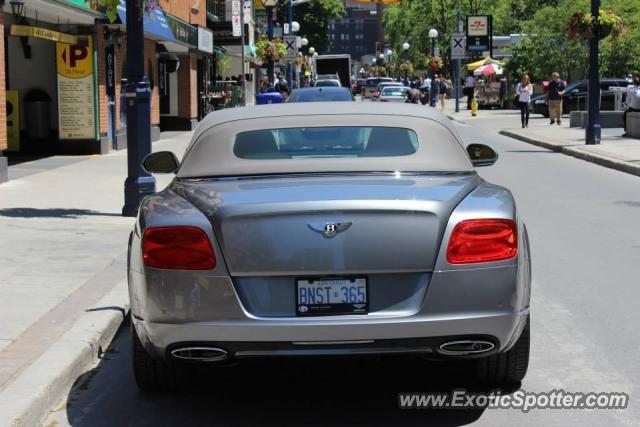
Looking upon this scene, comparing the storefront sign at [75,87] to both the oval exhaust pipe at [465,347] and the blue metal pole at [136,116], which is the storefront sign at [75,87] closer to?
the blue metal pole at [136,116]

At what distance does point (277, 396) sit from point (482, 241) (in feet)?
4.87

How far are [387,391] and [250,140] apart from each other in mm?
1642

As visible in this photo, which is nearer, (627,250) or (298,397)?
(298,397)

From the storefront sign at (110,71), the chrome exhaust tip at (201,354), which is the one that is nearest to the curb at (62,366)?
the chrome exhaust tip at (201,354)

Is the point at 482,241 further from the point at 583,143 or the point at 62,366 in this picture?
the point at 583,143

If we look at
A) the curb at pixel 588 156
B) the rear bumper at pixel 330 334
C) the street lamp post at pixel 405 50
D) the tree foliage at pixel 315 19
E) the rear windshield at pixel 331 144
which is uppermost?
the tree foliage at pixel 315 19

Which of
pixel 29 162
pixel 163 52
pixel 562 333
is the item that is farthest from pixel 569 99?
pixel 562 333

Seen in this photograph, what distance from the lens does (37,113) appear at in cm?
2294

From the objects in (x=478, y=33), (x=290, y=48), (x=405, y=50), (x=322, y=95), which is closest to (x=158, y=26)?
(x=322, y=95)

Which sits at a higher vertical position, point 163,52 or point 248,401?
point 163,52

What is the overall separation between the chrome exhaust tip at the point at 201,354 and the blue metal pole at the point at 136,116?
7886 mm

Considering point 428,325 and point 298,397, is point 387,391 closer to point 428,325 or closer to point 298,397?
point 298,397

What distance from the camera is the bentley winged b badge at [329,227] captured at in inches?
188

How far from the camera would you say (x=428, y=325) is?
15.6 ft
